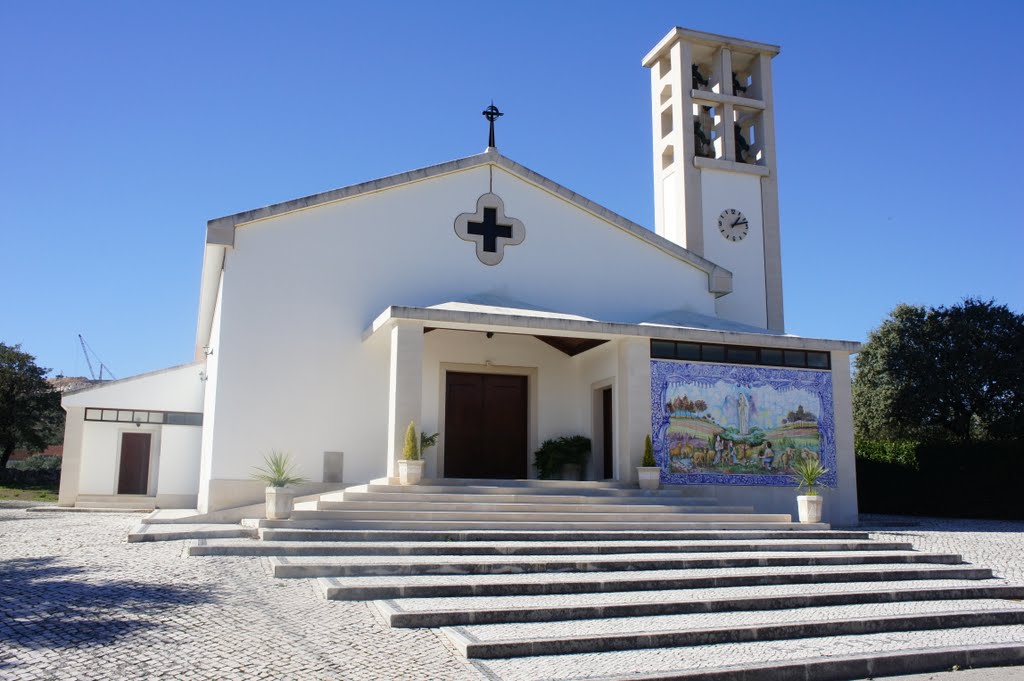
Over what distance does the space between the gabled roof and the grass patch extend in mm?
11526

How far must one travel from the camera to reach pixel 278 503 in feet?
40.1

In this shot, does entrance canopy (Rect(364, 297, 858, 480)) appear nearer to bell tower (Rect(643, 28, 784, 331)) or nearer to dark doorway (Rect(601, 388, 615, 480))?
dark doorway (Rect(601, 388, 615, 480))

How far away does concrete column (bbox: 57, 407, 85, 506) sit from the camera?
23.9m

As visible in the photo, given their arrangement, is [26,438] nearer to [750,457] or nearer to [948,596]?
[750,457]

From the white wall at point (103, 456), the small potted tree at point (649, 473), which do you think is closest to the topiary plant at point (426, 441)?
the small potted tree at point (649, 473)

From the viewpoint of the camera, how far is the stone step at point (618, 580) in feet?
29.1

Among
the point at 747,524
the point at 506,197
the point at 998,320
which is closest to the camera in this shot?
the point at 747,524

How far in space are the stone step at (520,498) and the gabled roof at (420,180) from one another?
5.70m

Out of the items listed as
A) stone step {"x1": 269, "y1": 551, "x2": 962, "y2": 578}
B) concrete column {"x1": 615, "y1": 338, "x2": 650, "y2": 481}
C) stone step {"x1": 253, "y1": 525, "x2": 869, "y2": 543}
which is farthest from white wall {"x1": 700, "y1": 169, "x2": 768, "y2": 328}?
stone step {"x1": 269, "y1": 551, "x2": 962, "y2": 578}

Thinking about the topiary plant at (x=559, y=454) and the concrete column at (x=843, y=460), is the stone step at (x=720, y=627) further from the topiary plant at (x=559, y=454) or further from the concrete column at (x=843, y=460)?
the topiary plant at (x=559, y=454)

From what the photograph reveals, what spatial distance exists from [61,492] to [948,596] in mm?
22748

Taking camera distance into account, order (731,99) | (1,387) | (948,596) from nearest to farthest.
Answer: (948,596), (731,99), (1,387)

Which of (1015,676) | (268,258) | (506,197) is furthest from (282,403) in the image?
(1015,676)

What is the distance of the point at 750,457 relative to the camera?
16875 millimetres
